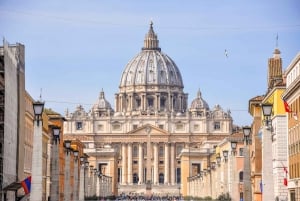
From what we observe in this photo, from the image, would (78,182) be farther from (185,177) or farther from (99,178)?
(185,177)

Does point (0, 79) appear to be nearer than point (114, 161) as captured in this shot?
Yes

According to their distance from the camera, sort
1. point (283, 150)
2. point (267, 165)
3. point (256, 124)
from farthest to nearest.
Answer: point (256, 124)
point (283, 150)
point (267, 165)

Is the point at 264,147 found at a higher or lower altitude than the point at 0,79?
lower

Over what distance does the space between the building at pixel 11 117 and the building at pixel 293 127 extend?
13.7 metres

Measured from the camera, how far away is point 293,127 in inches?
2036

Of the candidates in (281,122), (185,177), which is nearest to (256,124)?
(281,122)

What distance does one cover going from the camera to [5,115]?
47375mm

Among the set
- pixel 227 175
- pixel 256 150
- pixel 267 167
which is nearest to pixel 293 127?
pixel 267 167

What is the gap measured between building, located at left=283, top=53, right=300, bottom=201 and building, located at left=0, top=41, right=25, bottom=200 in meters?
13.7

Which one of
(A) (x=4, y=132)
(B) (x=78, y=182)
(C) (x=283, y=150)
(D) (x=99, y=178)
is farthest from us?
(D) (x=99, y=178)

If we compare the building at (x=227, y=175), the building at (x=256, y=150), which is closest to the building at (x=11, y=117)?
the building at (x=227, y=175)

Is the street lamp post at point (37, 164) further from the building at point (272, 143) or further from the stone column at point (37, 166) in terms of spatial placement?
the building at point (272, 143)

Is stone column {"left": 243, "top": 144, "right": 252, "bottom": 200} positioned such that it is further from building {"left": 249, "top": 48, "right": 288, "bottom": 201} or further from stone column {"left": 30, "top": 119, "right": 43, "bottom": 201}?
stone column {"left": 30, "top": 119, "right": 43, "bottom": 201}

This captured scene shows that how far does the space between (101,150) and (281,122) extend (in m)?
139
